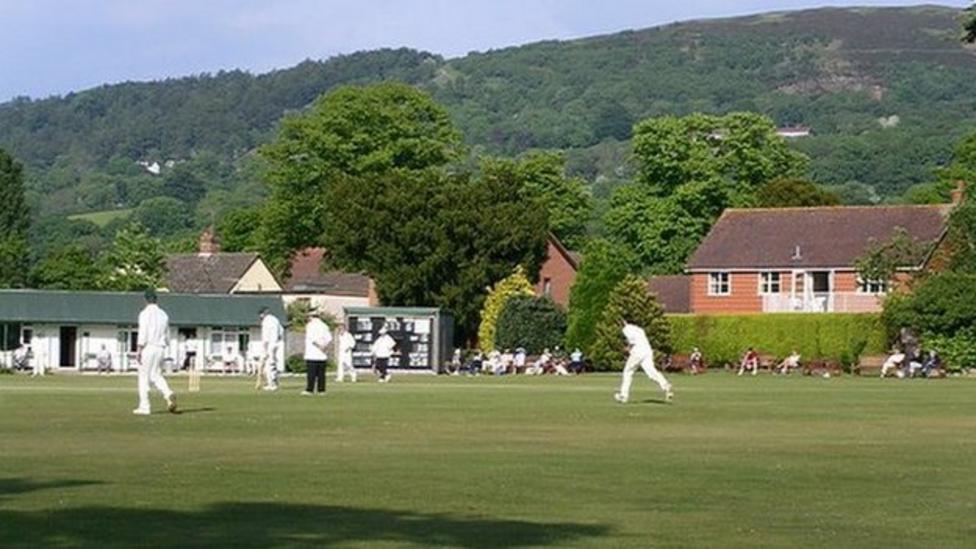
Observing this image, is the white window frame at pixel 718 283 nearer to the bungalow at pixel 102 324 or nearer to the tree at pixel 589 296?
the tree at pixel 589 296

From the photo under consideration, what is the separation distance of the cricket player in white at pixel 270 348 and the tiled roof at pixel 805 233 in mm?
56195

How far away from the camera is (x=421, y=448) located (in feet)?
81.5

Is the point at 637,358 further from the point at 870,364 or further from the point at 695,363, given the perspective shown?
the point at 870,364

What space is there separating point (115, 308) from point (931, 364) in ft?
113

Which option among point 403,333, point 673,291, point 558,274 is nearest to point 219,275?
point 558,274

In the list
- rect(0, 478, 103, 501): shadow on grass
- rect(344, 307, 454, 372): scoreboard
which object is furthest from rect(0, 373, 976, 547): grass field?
rect(344, 307, 454, 372): scoreboard

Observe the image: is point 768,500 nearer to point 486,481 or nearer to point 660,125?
point 486,481

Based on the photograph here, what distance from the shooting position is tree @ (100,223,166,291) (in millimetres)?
126875

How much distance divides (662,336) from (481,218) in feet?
44.2

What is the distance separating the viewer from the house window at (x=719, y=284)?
110 metres

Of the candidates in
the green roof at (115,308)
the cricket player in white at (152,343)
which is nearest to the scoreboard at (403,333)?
the green roof at (115,308)

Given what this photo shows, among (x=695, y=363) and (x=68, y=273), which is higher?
(x=68, y=273)

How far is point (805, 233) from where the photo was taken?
109 meters

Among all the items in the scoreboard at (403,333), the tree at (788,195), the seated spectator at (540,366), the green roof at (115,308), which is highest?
the tree at (788,195)
